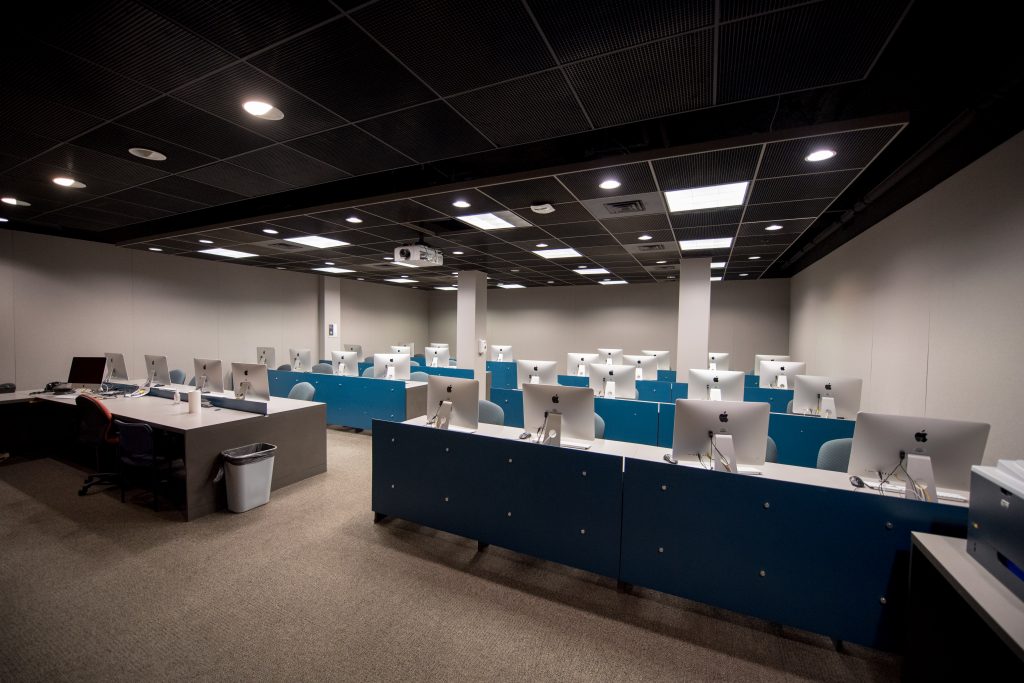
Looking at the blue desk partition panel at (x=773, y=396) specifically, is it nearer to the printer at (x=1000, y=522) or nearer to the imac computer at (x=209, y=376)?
the printer at (x=1000, y=522)

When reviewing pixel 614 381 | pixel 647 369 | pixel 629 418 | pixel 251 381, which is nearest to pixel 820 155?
pixel 614 381

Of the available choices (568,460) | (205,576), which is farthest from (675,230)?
(205,576)

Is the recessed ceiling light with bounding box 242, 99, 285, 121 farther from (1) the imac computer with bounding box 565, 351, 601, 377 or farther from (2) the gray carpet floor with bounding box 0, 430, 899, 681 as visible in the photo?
(1) the imac computer with bounding box 565, 351, 601, 377

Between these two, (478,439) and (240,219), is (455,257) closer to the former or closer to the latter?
(240,219)

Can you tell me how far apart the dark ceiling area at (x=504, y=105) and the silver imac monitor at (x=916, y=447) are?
1807mm

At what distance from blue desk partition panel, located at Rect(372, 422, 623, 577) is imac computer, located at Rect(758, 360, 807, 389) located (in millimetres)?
3808

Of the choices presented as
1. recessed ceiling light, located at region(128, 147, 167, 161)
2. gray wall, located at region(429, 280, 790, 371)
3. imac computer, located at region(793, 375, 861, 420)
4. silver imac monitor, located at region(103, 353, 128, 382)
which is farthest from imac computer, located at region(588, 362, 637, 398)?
gray wall, located at region(429, 280, 790, 371)

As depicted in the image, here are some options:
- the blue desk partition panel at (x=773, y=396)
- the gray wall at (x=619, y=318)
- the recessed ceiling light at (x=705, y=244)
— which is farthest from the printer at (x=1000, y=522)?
the gray wall at (x=619, y=318)

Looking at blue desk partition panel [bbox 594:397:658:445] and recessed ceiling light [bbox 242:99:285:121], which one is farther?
blue desk partition panel [bbox 594:397:658:445]

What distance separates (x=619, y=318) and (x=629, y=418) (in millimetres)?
7183

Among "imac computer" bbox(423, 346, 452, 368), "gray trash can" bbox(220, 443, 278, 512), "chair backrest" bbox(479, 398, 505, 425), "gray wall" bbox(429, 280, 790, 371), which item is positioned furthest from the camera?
"gray wall" bbox(429, 280, 790, 371)

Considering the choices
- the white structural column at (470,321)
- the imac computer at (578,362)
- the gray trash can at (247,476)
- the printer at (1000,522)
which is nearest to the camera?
the printer at (1000,522)

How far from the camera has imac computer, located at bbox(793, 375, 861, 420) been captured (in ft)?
11.8

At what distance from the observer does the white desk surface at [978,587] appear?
121cm
